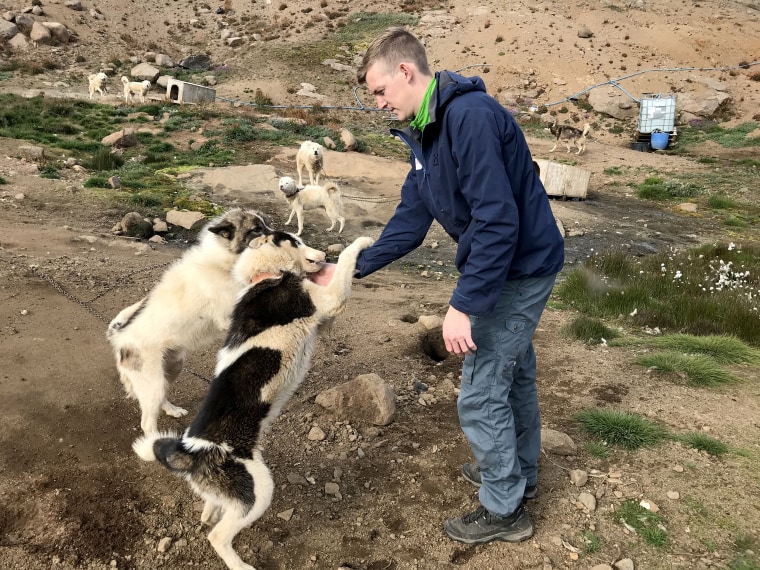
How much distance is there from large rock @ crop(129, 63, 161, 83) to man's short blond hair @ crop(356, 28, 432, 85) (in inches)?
1170

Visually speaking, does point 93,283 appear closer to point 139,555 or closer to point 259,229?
point 259,229

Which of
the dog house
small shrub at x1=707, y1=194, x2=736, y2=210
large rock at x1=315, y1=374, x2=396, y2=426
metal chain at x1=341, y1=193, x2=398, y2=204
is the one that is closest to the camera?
large rock at x1=315, y1=374, x2=396, y2=426

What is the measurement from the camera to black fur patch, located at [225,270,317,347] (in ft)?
9.64

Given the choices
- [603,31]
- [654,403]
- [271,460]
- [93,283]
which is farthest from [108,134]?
[603,31]

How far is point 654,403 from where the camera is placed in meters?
3.99

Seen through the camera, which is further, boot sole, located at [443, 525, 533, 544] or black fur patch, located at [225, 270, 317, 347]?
black fur patch, located at [225, 270, 317, 347]

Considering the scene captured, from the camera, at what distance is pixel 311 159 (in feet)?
40.7

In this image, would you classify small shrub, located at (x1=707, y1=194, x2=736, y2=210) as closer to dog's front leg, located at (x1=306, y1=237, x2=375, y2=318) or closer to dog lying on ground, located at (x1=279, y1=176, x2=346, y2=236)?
dog lying on ground, located at (x1=279, y1=176, x2=346, y2=236)

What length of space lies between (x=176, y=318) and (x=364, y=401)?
1537 millimetres

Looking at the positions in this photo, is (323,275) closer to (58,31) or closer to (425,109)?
(425,109)

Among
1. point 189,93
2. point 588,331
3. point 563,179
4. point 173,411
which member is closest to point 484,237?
point 173,411

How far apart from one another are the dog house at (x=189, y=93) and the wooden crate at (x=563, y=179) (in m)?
16.1

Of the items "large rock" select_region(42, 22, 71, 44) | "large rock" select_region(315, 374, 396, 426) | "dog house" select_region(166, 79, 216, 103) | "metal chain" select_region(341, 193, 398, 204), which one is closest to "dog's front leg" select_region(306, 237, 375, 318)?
"large rock" select_region(315, 374, 396, 426)

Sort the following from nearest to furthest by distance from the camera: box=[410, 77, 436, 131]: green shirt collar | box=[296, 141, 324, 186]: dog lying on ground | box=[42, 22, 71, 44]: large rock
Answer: box=[410, 77, 436, 131]: green shirt collar, box=[296, 141, 324, 186]: dog lying on ground, box=[42, 22, 71, 44]: large rock
